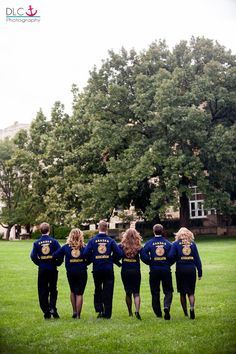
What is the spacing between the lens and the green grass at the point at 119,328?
25.2 ft

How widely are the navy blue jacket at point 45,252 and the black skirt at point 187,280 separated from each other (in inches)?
93.0

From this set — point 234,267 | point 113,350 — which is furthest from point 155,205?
point 113,350

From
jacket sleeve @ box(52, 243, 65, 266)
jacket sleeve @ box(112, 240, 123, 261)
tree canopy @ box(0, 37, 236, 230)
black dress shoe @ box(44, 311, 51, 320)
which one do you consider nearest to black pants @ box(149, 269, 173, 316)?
jacket sleeve @ box(112, 240, 123, 261)

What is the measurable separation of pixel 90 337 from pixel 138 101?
2842 cm

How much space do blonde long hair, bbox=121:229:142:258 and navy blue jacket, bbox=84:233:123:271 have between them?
0.17 m

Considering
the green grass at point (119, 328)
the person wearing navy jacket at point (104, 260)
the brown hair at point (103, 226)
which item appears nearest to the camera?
the green grass at point (119, 328)

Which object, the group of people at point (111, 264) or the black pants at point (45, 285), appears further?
the black pants at point (45, 285)

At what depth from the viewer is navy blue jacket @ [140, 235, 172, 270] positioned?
10031mm

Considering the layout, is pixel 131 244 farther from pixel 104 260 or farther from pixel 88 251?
pixel 88 251

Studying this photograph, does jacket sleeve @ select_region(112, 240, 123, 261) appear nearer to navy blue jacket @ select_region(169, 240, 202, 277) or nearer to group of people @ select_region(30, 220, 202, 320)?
group of people @ select_region(30, 220, 202, 320)

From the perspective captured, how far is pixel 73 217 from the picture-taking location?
3888cm

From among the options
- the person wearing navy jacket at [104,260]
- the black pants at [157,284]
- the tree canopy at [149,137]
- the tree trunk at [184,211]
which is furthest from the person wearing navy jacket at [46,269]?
the tree trunk at [184,211]

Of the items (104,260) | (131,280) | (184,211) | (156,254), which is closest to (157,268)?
(156,254)

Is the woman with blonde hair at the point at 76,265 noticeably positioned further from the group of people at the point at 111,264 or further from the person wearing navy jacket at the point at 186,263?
the person wearing navy jacket at the point at 186,263
